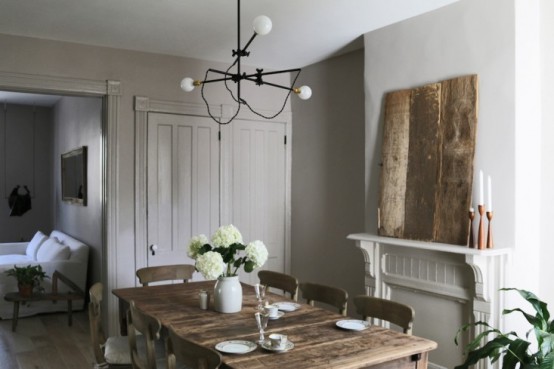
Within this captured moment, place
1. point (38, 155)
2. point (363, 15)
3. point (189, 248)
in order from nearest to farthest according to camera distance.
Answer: point (189, 248), point (363, 15), point (38, 155)

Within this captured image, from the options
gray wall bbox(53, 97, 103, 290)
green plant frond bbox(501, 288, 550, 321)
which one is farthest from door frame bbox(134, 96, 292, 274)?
green plant frond bbox(501, 288, 550, 321)

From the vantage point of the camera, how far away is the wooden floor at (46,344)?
14.4 feet

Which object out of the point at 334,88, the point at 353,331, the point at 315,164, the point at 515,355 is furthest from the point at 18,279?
the point at 515,355

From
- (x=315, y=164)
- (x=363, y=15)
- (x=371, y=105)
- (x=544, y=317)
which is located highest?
(x=363, y=15)

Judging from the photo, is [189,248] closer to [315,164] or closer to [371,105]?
[371,105]

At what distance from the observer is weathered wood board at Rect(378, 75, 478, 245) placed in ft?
11.1

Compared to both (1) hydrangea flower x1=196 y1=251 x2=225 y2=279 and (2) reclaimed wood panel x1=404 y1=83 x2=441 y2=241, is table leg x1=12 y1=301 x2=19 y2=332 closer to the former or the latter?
(1) hydrangea flower x1=196 y1=251 x2=225 y2=279

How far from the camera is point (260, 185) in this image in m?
5.53

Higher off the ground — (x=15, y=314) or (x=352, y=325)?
(x=352, y=325)

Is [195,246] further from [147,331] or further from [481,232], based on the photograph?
[481,232]

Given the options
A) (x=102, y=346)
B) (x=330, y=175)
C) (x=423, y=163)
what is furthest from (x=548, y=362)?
(x=330, y=175)

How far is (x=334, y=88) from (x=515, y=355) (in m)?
3.11

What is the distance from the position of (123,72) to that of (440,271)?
327cm

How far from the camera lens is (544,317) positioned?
104 inches
